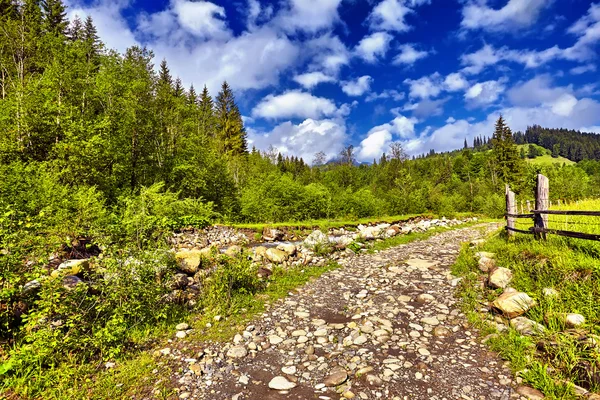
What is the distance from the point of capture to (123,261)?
5062 mm

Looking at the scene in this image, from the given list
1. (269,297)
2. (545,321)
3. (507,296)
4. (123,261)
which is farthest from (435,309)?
(123,261)

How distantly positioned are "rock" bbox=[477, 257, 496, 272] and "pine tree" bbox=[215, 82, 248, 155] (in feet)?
127

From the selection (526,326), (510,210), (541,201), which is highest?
(541,201)

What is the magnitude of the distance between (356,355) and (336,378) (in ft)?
2.40

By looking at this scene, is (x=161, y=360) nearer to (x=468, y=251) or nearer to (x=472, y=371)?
(x=472, y=371)

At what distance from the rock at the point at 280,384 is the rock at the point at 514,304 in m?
4.09

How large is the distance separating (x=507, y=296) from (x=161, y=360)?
20.6 ft

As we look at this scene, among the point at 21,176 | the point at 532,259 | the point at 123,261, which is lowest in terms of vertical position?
the point at 532,259

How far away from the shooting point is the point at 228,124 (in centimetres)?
4541

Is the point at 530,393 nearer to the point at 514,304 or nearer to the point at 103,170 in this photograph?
the point at 514,304

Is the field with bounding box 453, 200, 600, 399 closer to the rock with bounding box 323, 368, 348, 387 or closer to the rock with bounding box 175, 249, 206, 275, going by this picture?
the rock with bounding box 323, 368, 348, 387

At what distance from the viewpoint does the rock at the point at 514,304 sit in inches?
192

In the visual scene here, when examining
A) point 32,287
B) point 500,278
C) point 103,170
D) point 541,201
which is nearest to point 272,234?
point 103,170

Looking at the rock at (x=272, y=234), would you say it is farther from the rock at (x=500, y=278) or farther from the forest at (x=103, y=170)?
the rock at (x=500, y=278)
